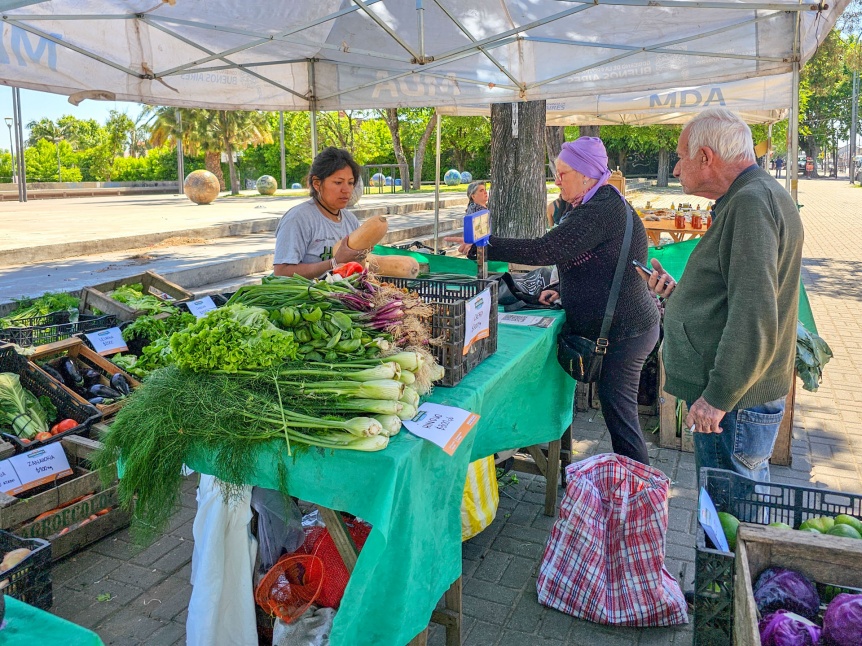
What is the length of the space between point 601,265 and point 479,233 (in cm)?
70

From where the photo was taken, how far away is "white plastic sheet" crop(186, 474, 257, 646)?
8.28 ft

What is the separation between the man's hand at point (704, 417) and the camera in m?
2.62

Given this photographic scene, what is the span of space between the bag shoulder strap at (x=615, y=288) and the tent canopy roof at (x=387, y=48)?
5.81 feet

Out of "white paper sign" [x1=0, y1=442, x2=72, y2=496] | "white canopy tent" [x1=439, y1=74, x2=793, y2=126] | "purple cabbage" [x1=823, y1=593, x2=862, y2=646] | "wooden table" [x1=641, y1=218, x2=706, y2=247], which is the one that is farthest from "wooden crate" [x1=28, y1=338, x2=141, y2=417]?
"wooden table" [x1=641, y1=218, x2=706, y2=247]

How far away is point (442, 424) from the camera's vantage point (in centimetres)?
229

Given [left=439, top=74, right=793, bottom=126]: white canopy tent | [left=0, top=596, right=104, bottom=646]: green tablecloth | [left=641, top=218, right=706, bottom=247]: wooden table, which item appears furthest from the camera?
[left=641, top=218, right=706, bottom=247]: wooden table

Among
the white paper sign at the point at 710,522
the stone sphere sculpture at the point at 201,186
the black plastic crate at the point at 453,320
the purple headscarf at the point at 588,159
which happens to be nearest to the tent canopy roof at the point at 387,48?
the purple headscarf at the point at 588,159

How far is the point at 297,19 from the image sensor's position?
5531 mm

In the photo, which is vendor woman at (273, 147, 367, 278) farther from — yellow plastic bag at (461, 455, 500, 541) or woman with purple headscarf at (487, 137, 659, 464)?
yellow plastic bag at (461, 455, 500, 541)

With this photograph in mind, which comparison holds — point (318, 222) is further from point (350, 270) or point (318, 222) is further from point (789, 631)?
point (789, 631)

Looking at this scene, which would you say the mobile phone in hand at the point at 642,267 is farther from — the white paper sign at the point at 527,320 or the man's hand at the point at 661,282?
the white paper sign at the point at 527,320

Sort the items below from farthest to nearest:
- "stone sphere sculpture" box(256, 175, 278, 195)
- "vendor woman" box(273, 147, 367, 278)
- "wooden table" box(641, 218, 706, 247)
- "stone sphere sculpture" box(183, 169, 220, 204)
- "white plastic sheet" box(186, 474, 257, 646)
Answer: "stone sphere sculpture" box(256, 175, 278, 195) → "stone sphere sculpture" box(183, 169, 220, 204) → "wooden table" box(641, 218, 706, 247) → "vendor woman" box(273, 147, 367, 278) → "white plastic sheet" box(186, 474, 257, 646)

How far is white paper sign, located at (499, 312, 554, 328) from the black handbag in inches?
6.7

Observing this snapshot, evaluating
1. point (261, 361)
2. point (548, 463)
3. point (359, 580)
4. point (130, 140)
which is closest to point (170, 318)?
point (548, 463)
